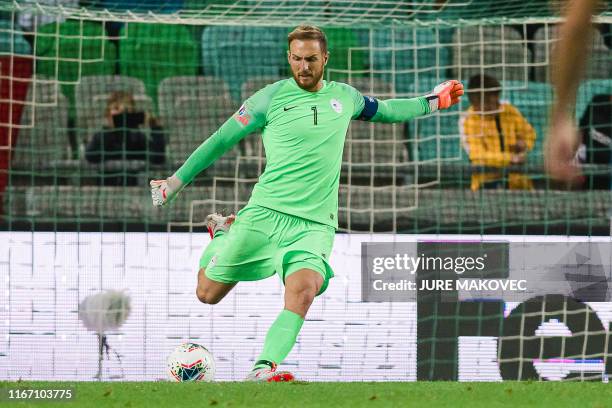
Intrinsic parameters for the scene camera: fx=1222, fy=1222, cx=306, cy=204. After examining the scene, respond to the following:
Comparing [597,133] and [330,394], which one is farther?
[597,133]

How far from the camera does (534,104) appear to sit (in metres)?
11.4

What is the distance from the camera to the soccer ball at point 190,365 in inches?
280

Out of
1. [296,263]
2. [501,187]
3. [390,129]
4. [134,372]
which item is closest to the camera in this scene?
[296,263]

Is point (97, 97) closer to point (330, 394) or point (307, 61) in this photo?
point (307, 61)

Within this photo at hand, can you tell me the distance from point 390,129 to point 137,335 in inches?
138

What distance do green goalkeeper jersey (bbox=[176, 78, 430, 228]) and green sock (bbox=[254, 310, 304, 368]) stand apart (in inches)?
24.6

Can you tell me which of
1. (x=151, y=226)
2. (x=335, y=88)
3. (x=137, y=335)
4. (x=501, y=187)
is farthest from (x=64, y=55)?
(x=335, y=88)

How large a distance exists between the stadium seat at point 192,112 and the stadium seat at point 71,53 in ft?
2.65

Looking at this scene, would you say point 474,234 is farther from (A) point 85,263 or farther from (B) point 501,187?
(A) point 85,263

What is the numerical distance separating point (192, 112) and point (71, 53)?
144cm

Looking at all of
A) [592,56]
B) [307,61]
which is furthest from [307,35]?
Result: [592,56]

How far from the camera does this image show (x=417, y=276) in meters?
9.19

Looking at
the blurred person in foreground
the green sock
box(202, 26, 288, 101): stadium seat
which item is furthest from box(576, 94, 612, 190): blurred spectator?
the blurred person in foreground

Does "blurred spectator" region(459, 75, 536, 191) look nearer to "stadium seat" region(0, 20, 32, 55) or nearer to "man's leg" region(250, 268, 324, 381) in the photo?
"stadium seat" region(0, 20, 32, 55)
